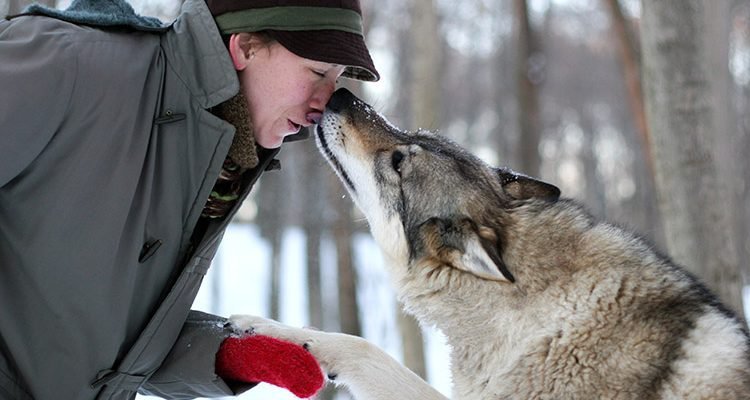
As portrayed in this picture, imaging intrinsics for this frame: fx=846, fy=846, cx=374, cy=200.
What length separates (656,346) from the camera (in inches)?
118

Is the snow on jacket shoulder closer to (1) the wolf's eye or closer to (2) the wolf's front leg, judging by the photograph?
(2) the wolf's front leg

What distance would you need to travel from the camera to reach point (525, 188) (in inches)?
146

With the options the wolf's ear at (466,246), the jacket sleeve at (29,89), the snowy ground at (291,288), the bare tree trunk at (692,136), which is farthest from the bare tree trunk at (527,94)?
the jacket sleeve at (29,89)

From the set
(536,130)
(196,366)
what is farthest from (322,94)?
(536,130)

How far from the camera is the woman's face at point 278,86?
3.10 meters

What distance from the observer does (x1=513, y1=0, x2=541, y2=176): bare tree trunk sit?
12.6 meters

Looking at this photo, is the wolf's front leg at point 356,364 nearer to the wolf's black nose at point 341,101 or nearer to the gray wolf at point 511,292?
the gray wolf at point 511,292

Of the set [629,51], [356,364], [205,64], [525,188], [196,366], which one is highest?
[629,51]

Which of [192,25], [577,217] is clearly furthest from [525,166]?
[192,25]

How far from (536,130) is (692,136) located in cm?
764

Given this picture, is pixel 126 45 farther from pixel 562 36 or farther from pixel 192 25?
pixel 562 36

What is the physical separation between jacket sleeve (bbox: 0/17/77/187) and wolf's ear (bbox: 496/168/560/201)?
1900mm

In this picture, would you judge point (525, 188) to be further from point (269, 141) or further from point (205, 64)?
point (205, 64)

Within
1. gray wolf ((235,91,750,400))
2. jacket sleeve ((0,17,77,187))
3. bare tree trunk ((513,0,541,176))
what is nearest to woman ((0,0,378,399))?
jacket sleeve ((0,17,77,187))
